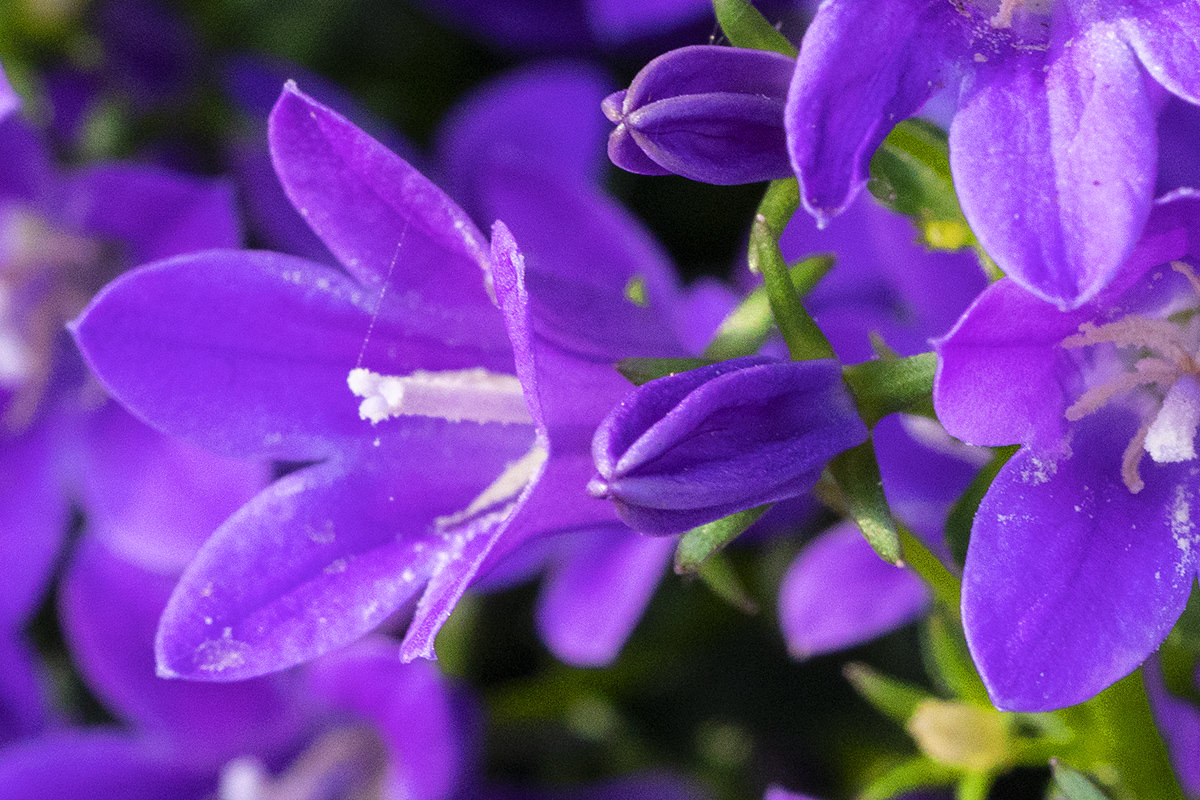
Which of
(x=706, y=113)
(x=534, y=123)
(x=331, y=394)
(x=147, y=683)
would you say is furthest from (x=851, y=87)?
(x=147, y=683)

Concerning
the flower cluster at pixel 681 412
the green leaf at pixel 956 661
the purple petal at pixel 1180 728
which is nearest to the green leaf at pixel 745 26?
the flower cluster at pixel 681 412

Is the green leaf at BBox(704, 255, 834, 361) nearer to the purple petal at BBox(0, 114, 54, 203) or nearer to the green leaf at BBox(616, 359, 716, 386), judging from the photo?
the green leaf at BBox(616, 359, 716, 386)

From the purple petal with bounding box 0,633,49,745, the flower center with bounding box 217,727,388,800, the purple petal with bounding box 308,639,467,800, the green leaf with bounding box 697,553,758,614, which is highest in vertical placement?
the green leaf with bounding box 697,553,758,614

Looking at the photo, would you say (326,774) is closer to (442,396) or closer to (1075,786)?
(442,396)

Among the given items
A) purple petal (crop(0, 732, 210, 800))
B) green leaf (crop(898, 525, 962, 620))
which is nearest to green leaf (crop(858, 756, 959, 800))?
green leaf (crop(898, 525, 962, 620))

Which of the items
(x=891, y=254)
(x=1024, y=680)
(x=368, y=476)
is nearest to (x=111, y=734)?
(x=368, y=476)

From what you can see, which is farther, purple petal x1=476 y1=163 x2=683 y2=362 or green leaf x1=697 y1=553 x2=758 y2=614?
purple petal x1=476 y1=163 x2=683 y2=362

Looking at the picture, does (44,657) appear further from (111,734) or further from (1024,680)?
(1024,680)

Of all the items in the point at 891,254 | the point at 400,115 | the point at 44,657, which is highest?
the point at 891,254
